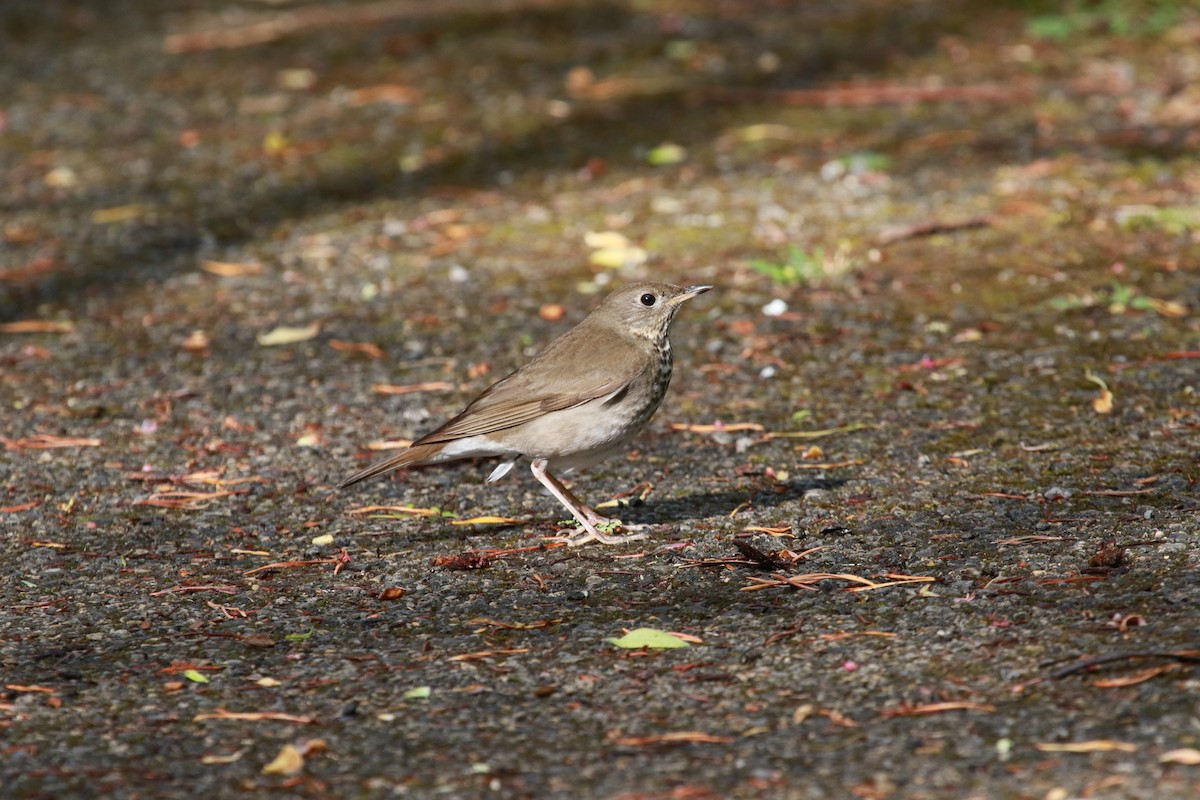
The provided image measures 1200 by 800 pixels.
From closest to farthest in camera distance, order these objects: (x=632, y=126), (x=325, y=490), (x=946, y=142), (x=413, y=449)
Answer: (x=413, y=449)
(x=325, y=490)
(x=946, y=142)
(x=632, y=126)

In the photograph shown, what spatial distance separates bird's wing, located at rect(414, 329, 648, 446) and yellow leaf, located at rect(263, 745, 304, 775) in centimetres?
179

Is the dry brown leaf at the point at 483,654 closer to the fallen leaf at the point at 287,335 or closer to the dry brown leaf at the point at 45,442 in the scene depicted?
the dry brown leaf at the point at 45,442

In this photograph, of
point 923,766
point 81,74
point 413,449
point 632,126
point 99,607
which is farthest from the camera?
point 81,74

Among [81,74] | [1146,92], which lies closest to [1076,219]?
[1146,92]

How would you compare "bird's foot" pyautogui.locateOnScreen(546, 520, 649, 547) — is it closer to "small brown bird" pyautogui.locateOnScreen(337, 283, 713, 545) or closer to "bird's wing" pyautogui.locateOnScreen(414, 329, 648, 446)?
"small brown bird" pyautogui.locateOnScreen(337, 283, 713, 545)

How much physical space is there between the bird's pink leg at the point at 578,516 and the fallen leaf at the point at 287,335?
7.42 ft

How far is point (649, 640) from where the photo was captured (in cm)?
444

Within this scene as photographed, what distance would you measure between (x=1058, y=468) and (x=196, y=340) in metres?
4.12

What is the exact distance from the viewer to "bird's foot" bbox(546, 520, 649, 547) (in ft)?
17.6

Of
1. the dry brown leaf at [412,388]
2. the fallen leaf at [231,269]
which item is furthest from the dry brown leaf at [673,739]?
the fallen leaf at [231,269]

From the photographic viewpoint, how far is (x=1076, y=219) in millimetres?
8266

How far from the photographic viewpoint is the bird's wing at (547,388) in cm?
555

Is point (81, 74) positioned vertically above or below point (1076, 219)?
above

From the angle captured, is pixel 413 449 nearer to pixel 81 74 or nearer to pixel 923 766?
pixel 923 766
